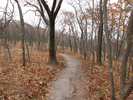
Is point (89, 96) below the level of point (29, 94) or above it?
below

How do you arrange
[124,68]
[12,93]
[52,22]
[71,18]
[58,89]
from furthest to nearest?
[71,18]
[52,22]
[58,89]
[12,93]
[124,68]

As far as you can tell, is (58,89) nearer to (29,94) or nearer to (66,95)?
(66,95)

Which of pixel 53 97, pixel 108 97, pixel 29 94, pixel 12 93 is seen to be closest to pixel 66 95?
pixel 53 97

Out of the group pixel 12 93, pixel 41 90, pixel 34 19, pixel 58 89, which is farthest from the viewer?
pixel 34 19

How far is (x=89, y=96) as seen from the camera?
379 cm

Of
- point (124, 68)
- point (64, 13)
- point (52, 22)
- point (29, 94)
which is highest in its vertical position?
point (64, 13)

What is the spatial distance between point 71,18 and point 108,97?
18.3m

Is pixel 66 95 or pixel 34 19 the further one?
pixel 34 19

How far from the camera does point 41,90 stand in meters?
3.91

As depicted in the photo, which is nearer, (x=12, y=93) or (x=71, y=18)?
(x=12, y=93)

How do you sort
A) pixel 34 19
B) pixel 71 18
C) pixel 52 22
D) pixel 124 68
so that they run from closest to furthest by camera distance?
1. pixel 124 68
2. pixel 52 22
3. pixel 71 18
4. pixel 34 19

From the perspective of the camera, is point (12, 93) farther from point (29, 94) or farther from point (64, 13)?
point (64, 13)

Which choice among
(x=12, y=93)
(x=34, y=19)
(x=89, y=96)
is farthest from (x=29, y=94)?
(x=34, y=19)

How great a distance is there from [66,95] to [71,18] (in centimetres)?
1820
